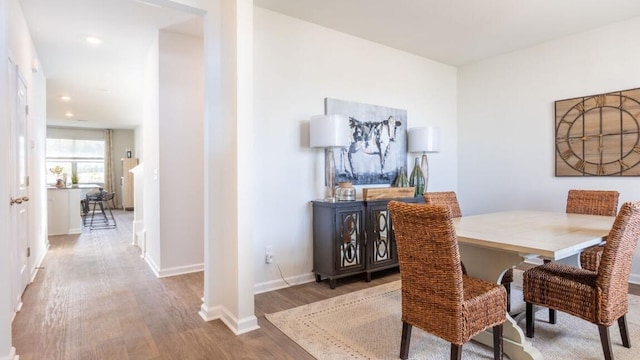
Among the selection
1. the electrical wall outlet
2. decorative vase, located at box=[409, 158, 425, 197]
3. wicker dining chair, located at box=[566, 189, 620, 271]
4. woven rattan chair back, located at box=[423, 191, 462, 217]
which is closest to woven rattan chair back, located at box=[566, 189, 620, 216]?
wicker dining chair, located at box=[566, 189, 620, 271]

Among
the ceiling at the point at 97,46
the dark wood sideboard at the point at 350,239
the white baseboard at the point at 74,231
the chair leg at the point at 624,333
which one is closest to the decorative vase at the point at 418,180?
the dark wood sideboard at the point at 350,239

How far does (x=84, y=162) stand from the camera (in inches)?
417

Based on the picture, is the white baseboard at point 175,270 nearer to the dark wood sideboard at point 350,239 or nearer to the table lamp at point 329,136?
the dark wood sideboard at point 350,239

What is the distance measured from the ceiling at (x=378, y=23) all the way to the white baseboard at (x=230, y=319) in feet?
7.39

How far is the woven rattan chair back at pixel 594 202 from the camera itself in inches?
112

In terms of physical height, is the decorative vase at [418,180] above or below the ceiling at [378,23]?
below

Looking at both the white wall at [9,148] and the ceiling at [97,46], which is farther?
the ceiling at [97,46]

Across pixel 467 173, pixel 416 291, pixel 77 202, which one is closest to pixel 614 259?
pixel 416 291

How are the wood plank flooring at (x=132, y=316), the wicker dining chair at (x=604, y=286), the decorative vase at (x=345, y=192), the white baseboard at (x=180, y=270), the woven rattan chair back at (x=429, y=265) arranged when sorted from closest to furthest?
1. the woven rattan chair back at (x=429, y=265)
2. the wicker dining chair at (x=604, y=286)
3. the wood plank flooring at (x=132, y=316)
4. the decorative vase at (x=345, y=192)
5. the white baseboard at (x=180, y=270)

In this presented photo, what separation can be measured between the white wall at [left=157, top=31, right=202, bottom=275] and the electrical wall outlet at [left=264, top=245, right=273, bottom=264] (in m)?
1.11

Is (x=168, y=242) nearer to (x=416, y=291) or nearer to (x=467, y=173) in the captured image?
(x=416, y=291)

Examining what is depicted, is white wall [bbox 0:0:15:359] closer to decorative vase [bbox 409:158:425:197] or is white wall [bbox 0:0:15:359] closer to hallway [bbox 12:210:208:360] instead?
hallway [bbox 12:210:208:360]

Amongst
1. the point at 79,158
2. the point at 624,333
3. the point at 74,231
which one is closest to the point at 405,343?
the point at 624,333

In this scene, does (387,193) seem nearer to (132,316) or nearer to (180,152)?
(180,152)
